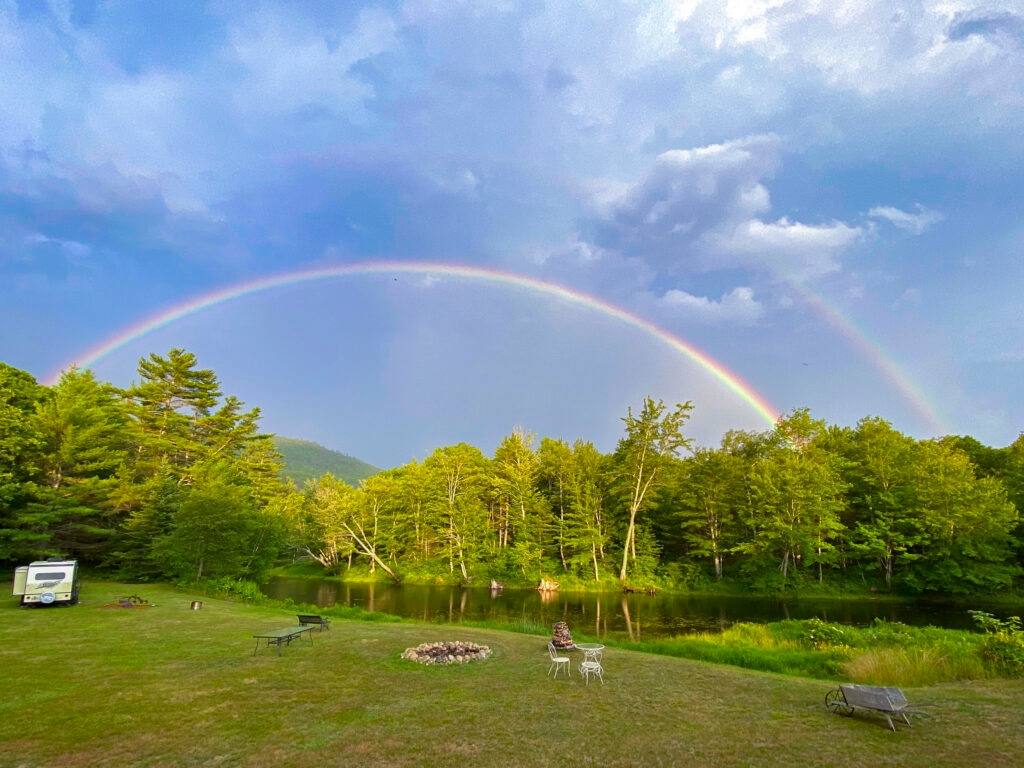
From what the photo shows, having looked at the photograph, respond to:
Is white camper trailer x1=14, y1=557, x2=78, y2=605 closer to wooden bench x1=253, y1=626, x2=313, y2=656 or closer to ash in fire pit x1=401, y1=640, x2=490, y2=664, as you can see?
wooden bench x1=253, y1=626, x2=313, y2=656

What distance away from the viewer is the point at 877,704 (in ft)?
27.2

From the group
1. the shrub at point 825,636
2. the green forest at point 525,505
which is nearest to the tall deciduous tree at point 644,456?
the green forest at point 525,505

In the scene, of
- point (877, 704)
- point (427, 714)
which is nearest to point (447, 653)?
point (427, 714)

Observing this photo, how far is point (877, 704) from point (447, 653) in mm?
9583

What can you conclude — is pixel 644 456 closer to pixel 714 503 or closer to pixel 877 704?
pixel 714 503

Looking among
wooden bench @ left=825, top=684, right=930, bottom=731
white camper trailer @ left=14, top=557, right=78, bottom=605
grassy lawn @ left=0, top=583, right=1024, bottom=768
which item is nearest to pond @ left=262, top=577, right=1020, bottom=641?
grassy lawn @ left=0, top=583, right=1024, bottom=768

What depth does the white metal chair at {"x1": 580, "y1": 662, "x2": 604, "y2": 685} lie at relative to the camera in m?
11.1

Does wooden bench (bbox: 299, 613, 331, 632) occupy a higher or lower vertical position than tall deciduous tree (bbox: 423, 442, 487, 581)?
lower

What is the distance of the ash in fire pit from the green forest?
75.5 feet

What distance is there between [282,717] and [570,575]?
4508cm

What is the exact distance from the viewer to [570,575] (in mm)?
50375

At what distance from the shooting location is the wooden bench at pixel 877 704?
8.25m

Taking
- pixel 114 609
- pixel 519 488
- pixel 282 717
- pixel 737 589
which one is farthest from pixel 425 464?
pixel 282 717

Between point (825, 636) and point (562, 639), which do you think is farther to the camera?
point (825, 636)
